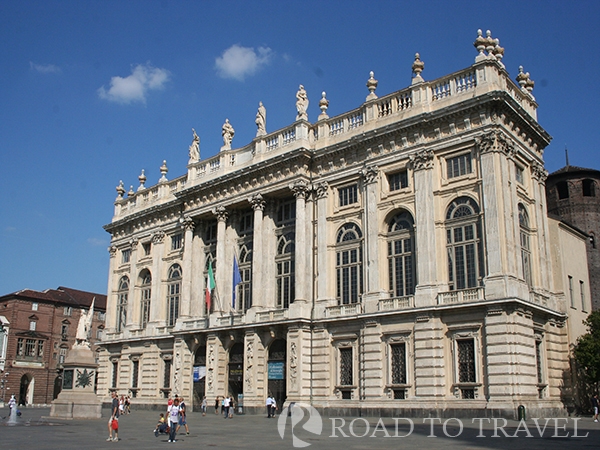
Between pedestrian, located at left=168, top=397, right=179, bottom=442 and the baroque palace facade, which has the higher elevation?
the baroque palace facade

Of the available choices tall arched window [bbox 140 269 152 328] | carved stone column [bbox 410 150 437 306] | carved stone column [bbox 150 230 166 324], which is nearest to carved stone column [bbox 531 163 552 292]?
carved stone column [bbox 410 150 437 306]

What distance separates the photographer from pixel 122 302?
58.9 metres

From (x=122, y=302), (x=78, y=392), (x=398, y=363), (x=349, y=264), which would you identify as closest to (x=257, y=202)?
(x=349, y=264)

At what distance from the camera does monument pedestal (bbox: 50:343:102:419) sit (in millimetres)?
34344

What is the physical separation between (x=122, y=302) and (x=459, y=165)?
117 ft

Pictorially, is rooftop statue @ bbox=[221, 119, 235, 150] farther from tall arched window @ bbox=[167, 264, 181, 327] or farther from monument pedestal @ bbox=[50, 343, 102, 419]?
monument pedestal @ bbox=[50, 343, 102, 419]

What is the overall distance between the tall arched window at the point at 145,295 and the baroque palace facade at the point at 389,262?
585cm

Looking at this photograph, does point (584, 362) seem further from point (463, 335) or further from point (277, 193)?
point (277, 193)

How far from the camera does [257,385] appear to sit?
41.5 m

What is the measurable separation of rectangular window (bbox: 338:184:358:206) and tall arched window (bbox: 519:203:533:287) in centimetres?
1007

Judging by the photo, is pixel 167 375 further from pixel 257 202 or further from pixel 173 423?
pixel 173 423

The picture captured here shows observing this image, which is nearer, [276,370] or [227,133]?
[276,370]

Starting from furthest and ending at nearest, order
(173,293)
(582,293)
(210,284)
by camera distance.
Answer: (173,293) < (210,284) < (582,293)

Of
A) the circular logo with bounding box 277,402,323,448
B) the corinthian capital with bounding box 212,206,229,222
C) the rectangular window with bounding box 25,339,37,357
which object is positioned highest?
the corinthian capital with bounding box 212,206,229,222
